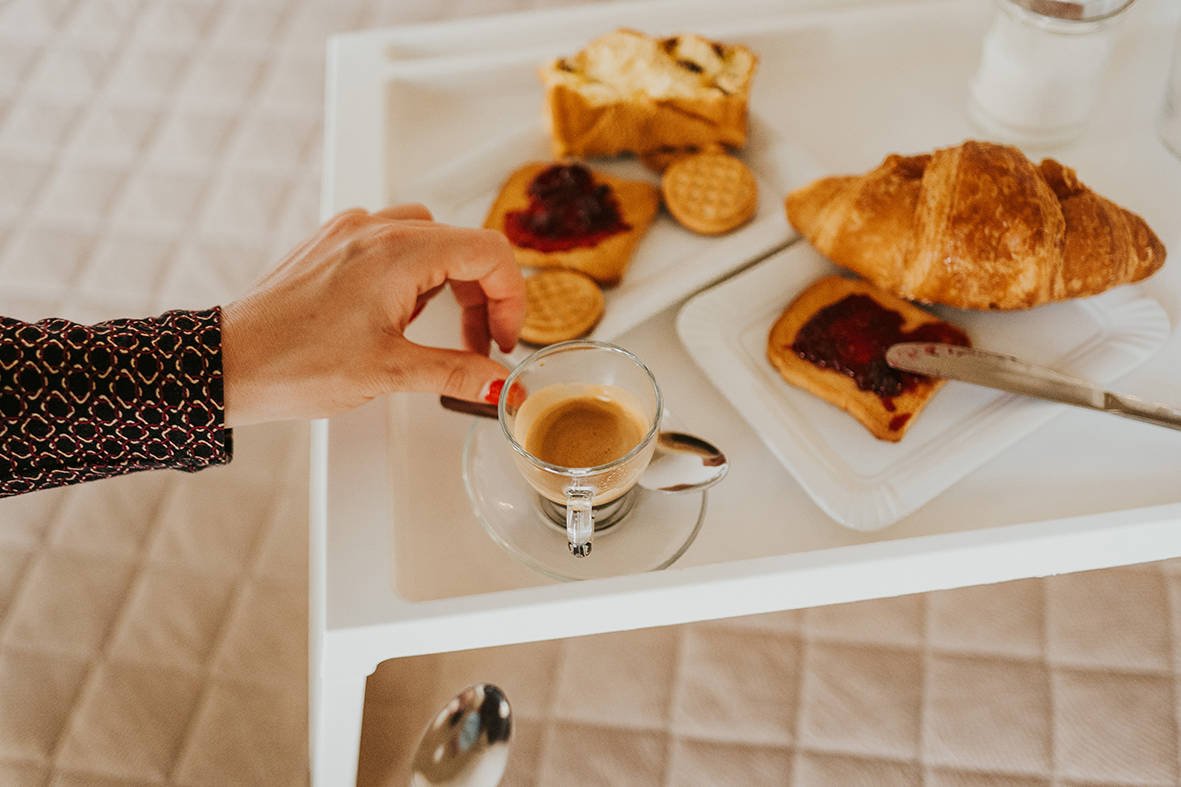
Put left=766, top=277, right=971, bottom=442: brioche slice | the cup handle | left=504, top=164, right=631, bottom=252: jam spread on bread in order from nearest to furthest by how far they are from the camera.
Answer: the cup handle < left=766, top=277, right=971, bottom=442: brioche slice < left=504, top=164, right=631, bottom=252: jam spread on bread

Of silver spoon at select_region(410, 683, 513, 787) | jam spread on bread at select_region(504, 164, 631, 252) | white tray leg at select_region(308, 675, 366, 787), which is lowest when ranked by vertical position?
silver spoon at select_region(410, 683, 513, 787)

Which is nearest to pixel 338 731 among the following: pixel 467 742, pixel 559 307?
pixel 467 742

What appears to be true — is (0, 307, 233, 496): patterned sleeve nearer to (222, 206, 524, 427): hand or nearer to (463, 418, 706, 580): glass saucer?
(222, 206, 524, 427): hand

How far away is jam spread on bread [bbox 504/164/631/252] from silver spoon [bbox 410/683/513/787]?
1.29 feet

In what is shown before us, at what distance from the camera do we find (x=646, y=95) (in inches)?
33.2

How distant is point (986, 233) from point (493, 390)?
41cm

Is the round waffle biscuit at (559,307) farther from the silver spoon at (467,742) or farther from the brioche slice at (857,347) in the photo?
the silver spoon at (467,742)

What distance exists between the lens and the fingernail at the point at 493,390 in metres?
0.63

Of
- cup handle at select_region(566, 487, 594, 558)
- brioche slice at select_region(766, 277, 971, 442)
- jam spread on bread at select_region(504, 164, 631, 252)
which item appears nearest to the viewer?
cup handle at select_region(566, 487, 594, 558)

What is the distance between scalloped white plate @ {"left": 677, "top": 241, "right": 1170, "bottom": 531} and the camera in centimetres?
64

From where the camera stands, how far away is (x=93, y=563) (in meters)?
0.81

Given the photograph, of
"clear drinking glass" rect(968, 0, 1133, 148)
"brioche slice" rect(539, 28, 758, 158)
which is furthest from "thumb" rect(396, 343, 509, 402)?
"clear drinking glass" rect(968, 0, 1133, 148)

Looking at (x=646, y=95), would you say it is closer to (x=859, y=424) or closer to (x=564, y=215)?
(x=564, y=215)

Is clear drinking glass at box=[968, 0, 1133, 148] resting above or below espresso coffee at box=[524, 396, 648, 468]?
above
